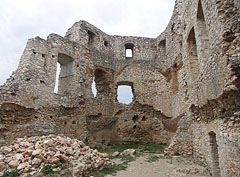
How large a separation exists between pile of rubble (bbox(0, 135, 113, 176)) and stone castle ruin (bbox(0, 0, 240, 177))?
2221 millimetres

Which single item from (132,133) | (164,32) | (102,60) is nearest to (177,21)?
(164,32)

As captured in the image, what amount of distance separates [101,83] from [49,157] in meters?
7.47

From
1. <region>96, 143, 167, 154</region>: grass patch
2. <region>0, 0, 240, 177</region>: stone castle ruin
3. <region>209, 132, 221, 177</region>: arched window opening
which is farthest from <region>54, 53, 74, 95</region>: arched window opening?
<region>209, 132, 221, 177</region>: arched window opening

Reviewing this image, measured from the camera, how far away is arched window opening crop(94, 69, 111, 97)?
464 inches

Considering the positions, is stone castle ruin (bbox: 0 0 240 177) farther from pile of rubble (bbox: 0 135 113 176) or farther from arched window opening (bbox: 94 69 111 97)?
pile of rubble (bbox: 0 135 113 176)

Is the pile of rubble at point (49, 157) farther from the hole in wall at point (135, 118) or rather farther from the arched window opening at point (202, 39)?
the hole in wall at point (135, 118)

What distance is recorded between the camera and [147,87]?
12062 millimetres

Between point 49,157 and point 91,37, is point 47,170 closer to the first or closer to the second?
point 49,157

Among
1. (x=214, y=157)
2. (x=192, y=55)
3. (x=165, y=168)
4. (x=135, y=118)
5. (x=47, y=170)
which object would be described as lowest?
(x=165, y=168)

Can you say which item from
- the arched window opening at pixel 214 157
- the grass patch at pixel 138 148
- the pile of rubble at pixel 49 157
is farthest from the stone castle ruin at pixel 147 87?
the pile of rubble at pixel 49 157

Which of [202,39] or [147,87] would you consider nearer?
[202,39]

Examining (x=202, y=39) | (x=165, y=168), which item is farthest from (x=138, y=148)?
(x=202, y=39)

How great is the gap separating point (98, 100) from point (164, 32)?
22.6ft

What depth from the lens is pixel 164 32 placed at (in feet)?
41.5
